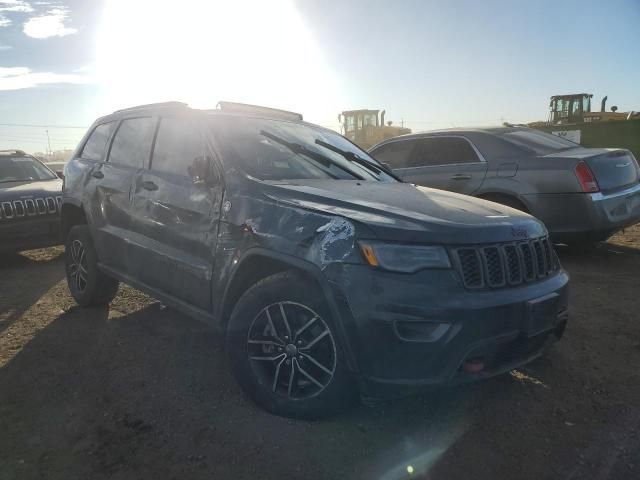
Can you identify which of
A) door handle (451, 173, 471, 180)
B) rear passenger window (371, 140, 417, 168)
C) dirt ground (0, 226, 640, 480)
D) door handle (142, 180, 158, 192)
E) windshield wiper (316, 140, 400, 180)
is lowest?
dirt ground (0, 226, 640, 480)

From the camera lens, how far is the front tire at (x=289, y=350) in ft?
8.34

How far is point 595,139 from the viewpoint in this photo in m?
17.9

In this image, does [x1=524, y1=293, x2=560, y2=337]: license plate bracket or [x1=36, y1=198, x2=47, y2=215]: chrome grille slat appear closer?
[x1=524, y1=293, x2=560, y2=337]: license plate bracket

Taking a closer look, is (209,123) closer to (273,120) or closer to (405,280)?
(273,120)

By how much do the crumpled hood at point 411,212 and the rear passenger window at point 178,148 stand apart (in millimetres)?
712

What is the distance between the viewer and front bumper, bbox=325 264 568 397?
2285 millimetres

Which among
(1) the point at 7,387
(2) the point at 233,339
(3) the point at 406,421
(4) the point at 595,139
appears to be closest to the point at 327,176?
(2) the point at 233,339

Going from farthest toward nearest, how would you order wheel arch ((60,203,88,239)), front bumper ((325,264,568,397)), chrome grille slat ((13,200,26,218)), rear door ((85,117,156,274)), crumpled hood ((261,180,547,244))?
chrome grille slat ((13,200,26,218)) < wheel arch ((60,203,88,239)) < rear door ((85,117,156,274)) < crumpled hood ((261,180,547,244)) < front bumper ((325,264,568,397))

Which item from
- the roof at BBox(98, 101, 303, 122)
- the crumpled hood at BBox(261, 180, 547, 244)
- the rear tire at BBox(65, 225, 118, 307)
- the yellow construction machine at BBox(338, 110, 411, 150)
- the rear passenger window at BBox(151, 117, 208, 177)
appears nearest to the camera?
the crumpled hood at BBox(261, 180, 547, 244)

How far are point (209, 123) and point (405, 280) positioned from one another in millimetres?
1873

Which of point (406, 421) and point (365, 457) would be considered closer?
point (365, 457)

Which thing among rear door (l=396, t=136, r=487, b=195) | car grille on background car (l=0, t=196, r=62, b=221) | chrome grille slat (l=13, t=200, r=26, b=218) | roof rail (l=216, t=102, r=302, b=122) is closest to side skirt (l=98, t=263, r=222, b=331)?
roof rail (l=216, t=102, r=302, b=122)

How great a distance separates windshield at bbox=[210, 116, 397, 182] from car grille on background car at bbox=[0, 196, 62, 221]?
397cm

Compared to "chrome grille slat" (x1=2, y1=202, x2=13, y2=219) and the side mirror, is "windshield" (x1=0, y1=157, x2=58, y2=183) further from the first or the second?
the side mirror
